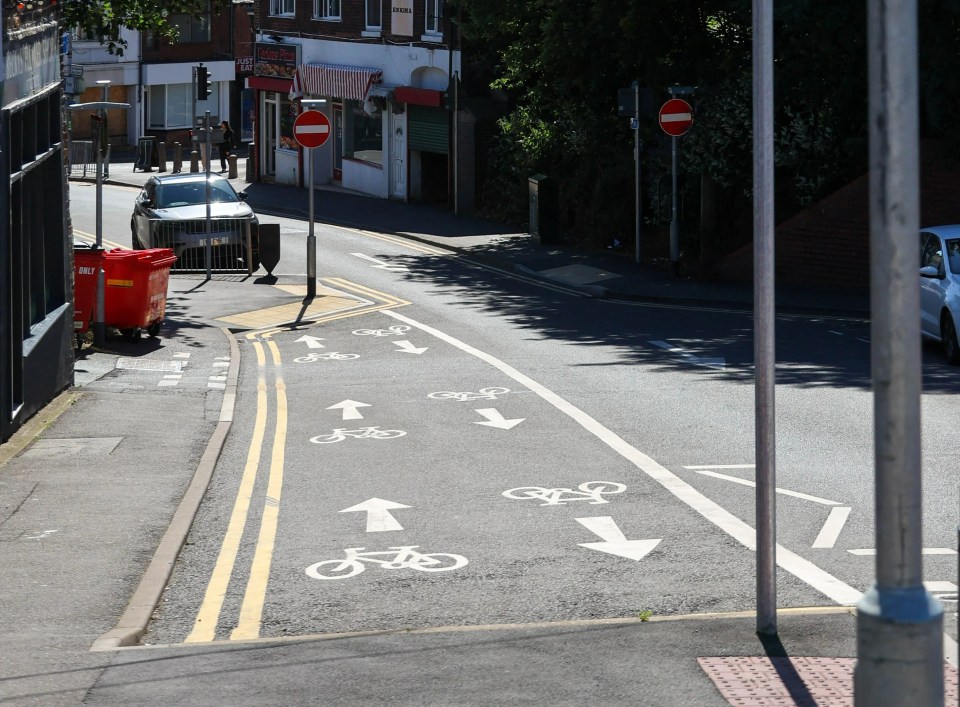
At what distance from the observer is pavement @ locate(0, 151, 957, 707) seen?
22.3 ft

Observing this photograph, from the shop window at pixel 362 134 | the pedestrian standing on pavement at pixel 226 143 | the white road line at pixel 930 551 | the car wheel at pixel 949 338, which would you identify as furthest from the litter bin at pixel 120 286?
the pedestrian standing on pavement at pixel 226 143

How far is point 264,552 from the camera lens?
33.0 feet

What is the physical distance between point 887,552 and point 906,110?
142cm

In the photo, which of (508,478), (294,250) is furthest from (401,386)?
(294,250)

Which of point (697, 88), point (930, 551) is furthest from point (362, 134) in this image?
point (930, 551)

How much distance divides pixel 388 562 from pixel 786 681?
3.45 metres

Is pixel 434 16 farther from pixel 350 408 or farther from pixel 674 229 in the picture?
pixel 350 408

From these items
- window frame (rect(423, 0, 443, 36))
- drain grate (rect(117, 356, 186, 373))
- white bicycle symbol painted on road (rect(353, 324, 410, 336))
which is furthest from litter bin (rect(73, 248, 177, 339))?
window frame (rect(423, 0, 443, 36))

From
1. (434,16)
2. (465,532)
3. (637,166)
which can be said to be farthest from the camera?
(434,16)

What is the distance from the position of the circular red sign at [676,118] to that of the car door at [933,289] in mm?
7853

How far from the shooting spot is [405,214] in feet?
134

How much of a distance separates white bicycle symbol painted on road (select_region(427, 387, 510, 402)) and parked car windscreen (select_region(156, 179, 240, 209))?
14.5 metres

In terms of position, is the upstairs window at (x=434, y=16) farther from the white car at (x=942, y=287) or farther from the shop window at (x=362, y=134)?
the white car at (x=942, y=287)

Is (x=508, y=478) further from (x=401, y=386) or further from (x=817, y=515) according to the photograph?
(x=401, y=386)
